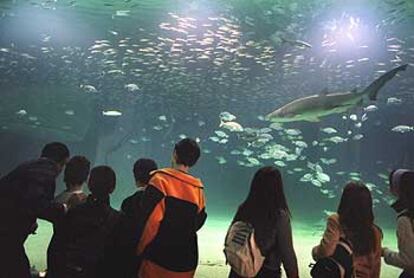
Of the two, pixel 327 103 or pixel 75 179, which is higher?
pixel 327 103

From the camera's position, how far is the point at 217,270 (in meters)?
8.01

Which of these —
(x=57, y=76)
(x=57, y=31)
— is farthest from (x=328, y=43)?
(x=57, y=76)

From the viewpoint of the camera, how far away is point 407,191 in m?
3.87

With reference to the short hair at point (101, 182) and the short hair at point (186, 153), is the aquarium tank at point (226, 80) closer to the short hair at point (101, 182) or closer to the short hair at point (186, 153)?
the short hair at point (186, 153)

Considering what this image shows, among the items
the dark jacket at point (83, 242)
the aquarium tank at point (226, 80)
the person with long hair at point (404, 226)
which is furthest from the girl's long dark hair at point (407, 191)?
the aquarium tank at point (226, 80)

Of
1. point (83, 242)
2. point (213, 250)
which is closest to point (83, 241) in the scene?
point (83, 242)

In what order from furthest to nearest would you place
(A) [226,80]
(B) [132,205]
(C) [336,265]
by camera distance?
(A) [226,80], (B) [132,205], (C) [336,265]

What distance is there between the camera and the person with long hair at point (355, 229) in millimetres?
3568

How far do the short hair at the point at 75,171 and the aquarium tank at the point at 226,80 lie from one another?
3999mm

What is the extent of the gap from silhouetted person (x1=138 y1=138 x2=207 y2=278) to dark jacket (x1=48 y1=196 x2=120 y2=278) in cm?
34

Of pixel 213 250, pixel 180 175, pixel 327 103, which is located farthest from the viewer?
pixel 213 250

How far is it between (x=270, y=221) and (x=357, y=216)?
679 millimetres

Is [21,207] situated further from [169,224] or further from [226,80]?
[226,80]

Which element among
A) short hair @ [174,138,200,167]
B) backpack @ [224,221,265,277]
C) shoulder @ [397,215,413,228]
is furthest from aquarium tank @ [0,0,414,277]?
backpack @ [224,221,265,277]
